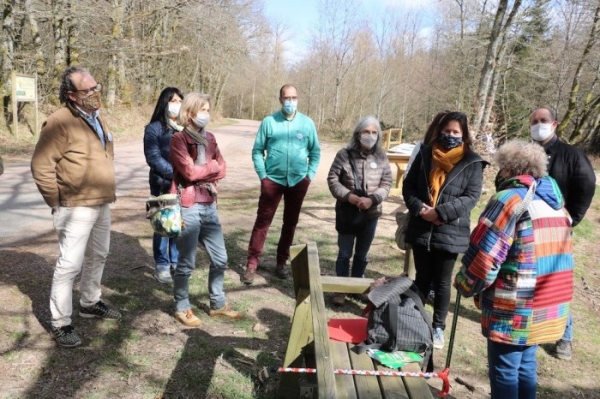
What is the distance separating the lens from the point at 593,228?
33.3 feet

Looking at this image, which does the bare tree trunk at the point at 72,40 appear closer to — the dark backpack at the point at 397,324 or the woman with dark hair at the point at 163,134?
the woman with dark hair at the point at 163,134

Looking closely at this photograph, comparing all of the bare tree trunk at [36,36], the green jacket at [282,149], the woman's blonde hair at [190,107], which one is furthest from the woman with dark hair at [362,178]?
the bare tree trunk at [36,36]

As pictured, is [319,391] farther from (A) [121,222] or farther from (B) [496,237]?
(A) [121,222]

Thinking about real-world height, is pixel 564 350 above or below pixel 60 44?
below

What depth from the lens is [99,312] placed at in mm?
3660

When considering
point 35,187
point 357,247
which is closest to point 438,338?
point 357,247

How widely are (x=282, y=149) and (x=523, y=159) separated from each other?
2588mm

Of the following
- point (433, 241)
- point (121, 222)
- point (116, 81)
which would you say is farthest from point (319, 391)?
point (116, 81)

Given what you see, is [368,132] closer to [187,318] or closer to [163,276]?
[187,318]

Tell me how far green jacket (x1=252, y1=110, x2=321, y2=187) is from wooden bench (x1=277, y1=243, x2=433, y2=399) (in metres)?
1.72

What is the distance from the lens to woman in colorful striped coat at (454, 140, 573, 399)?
2412 millimetres

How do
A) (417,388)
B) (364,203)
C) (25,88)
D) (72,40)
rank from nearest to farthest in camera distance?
(417,388)
(364,203)
(25,88)
(72,40)

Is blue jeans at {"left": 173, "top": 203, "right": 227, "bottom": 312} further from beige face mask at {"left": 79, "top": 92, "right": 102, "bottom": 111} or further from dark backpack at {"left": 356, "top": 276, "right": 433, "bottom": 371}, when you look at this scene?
dark backpack at {"left": 356, "top": 276, "right": 433, "bottom": 371}

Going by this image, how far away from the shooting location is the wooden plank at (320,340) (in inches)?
68.8
